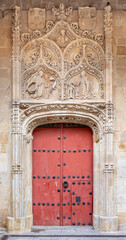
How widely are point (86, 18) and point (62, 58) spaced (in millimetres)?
974

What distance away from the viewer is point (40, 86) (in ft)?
22.5

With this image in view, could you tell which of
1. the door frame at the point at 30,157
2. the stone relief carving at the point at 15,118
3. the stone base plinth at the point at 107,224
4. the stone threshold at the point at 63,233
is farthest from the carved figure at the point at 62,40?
the stone threshold at the point at 63,233

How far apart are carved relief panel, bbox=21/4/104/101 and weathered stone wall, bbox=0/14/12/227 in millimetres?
319

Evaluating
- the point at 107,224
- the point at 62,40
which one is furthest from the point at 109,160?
the point at 62,40

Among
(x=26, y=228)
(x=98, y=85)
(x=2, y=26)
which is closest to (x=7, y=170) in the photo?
(x=26, y=228)

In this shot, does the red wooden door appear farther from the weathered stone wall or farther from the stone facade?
the weathered stone wall

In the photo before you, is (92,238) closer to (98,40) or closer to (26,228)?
(26,228)

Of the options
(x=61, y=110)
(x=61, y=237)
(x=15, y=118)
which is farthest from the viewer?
(x=61, y=110)

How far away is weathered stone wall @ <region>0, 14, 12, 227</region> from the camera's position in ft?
22.0

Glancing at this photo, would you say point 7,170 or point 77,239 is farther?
point 7,170

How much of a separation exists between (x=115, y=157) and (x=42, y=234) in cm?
211

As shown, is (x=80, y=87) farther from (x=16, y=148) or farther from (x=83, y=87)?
(x=16, y=148)

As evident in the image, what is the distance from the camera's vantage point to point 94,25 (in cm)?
688

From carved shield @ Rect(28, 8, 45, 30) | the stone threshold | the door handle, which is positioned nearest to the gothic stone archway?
carved shield @ Rect(28, 8, 45, 30)
